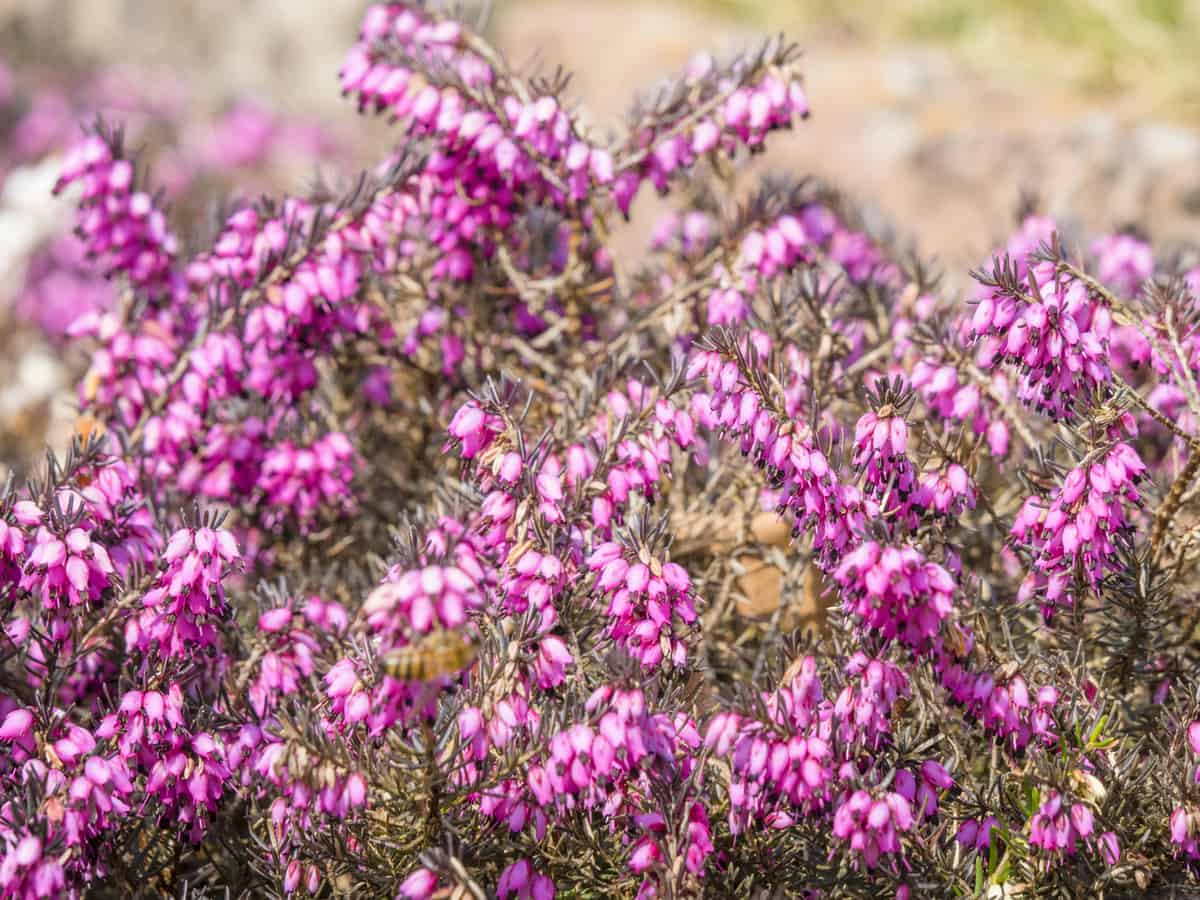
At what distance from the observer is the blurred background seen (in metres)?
8.07

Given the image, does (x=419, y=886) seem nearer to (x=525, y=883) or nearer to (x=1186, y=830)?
(x=525, y=883)

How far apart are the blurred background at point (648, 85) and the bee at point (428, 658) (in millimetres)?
2456

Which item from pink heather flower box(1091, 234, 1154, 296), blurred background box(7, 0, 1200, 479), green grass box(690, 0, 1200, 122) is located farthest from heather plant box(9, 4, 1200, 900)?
green grass box(690, 0, 1200, 122)

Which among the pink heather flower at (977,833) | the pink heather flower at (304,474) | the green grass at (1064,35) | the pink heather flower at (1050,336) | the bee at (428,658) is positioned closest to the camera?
the bee at (428,658)

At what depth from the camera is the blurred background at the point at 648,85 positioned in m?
8.07

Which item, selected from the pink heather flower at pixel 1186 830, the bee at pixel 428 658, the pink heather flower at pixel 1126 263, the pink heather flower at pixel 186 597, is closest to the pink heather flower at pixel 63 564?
the pink heather flower at pixel 186 597

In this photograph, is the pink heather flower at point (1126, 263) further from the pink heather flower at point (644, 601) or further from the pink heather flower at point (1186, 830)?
the pink heather flower at point (644, 601)

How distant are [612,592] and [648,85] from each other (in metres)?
3.15

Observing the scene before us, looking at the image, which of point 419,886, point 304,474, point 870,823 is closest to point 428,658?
point 419,886

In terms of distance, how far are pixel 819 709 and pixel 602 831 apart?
2.15ft

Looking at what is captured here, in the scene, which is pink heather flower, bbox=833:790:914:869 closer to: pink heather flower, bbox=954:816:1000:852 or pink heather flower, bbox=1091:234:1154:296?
pink heather flower, bbox=954:816:1000:852

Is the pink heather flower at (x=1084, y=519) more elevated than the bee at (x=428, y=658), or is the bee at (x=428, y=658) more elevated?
the pink heather flower at (x=1084, y=519)

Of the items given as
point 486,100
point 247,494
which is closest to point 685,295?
point 486,100

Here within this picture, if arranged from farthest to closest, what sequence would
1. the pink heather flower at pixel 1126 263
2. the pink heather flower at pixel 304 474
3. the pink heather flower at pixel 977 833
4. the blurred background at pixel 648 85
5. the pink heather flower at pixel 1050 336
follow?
the blurred background at pixel 648 85, the pink heather flower at pixel 1126 263, the pink heather flower at pixel 304 474, the pink heather flower at pixel 977 833, the pink heather flower at pixel 1050 336
